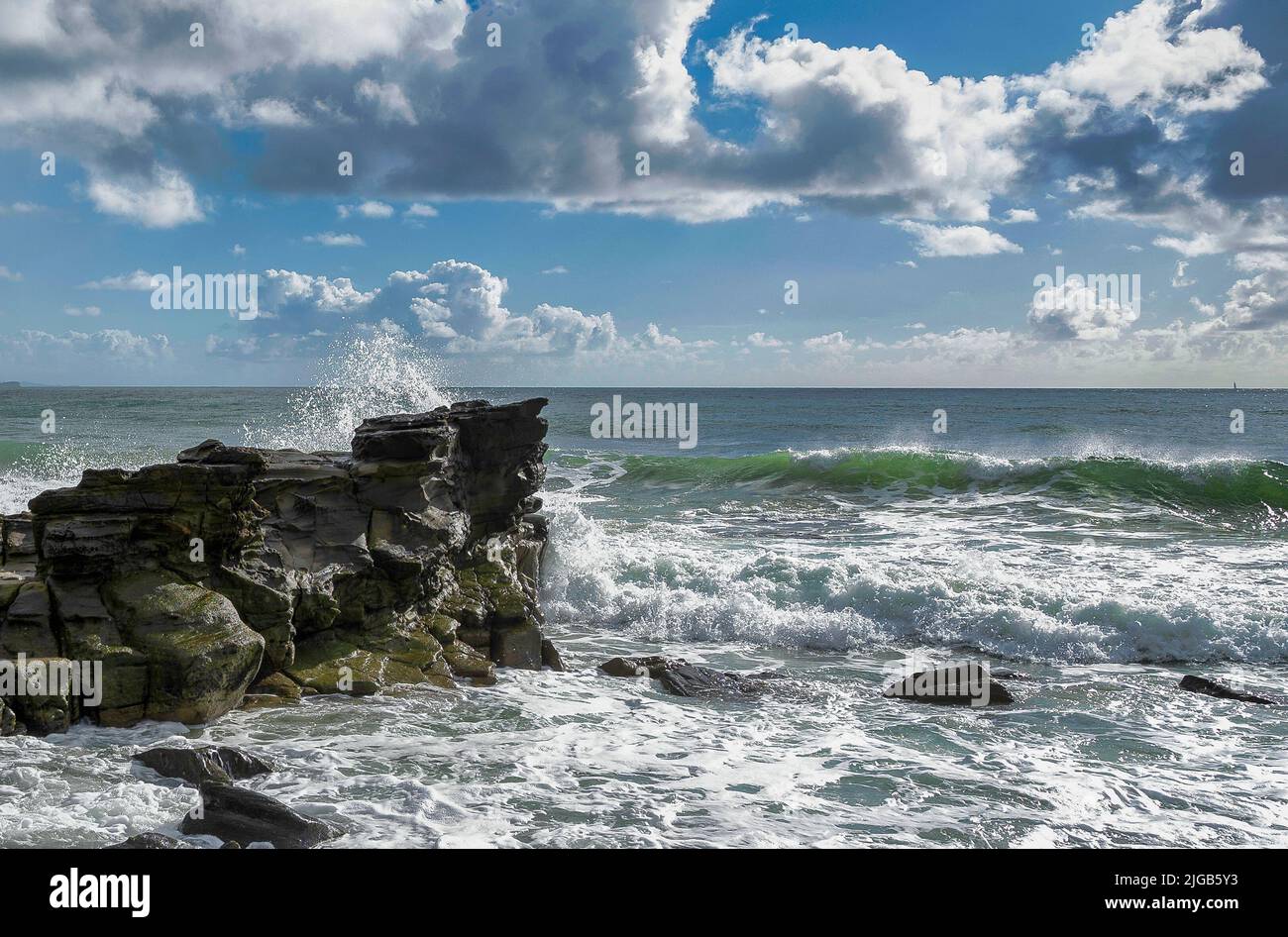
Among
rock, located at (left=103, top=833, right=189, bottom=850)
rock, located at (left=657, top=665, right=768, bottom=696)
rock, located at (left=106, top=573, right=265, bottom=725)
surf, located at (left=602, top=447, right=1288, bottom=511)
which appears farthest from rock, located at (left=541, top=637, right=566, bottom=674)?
surf, located at (left=602, top=447, right=1288, bottom=511)

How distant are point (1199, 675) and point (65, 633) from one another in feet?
44.5

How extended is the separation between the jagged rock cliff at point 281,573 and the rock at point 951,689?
4.60m

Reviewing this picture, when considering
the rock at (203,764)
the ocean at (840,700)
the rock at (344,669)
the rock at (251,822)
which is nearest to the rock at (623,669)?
the ocean at (840,700)

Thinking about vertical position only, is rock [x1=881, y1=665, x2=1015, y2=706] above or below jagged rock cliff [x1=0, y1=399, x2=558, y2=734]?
below

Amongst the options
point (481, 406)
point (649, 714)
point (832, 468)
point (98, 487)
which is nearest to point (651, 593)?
point (481, 406)

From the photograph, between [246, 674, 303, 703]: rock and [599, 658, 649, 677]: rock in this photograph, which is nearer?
[246, 674, 303, 703]: rock

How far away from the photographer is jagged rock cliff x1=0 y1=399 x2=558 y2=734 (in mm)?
8992

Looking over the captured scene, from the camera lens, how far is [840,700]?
11.0 meters

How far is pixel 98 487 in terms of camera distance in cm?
959

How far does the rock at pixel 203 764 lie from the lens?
24.7 ft

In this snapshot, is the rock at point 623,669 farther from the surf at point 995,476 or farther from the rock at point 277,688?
the surf at point 995,476

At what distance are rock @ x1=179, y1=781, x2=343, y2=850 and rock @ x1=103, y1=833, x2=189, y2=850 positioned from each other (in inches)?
11.6

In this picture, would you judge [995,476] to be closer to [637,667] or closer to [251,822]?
[637,667]

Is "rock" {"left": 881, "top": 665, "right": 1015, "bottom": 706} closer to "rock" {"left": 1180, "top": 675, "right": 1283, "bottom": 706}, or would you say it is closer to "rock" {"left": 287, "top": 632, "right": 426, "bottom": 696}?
"rock" {"left": 1180, "top": 675, "right": 1283, "bottom": 706}
